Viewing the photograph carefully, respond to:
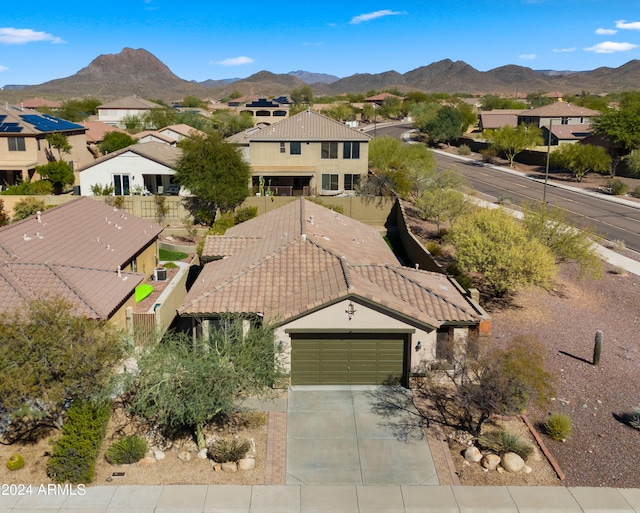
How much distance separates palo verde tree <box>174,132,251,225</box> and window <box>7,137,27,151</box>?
17.3m

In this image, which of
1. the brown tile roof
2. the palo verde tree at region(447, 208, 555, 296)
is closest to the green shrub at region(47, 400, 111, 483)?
the brown tile roof

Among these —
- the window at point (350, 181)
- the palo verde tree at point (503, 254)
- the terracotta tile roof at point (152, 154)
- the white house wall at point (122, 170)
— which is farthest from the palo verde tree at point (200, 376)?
the window at point (350, 181)

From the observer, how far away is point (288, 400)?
59.6 ft

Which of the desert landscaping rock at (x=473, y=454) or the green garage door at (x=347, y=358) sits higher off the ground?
the green garage door at (x=347, y=358)

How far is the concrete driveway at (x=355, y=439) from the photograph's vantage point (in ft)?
48.2

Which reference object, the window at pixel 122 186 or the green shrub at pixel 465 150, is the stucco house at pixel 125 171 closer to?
the window at pixel 122 186

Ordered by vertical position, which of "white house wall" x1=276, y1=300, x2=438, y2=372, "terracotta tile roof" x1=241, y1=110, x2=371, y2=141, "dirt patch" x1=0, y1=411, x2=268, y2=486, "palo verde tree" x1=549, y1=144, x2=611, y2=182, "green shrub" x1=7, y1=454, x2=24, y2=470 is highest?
"terracotta tile roof" x1=241, y1=110, x2=371, y2=141

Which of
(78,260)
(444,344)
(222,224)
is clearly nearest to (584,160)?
(222,224)

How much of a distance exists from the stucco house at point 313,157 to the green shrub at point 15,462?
33.2m

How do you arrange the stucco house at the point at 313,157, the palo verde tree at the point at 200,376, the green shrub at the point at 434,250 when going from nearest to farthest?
the palo verde tree at the point at 200,376 → the green shrub at the point at 434,250 → the stucco house at the point at 313,157

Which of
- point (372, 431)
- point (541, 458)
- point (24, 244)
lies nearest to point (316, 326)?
point (372, 431)

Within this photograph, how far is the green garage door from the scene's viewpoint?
18781mm

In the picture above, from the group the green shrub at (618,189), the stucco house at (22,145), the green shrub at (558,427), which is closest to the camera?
the green shrub at (558,427)

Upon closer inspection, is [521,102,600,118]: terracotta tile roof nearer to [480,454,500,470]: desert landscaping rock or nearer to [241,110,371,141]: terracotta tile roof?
[241,110,371,141]: terracotta tile roof
